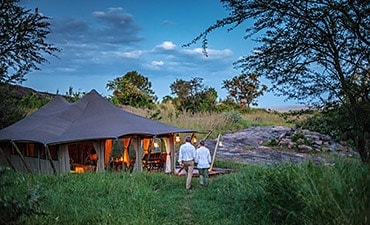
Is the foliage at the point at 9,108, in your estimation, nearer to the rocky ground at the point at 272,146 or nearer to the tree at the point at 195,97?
the rocky ground at the point at 272,146

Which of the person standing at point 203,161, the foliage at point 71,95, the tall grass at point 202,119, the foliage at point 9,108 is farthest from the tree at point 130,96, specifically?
the person standing at point 203,161

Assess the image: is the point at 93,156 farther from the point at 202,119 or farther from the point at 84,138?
the point at 202,119

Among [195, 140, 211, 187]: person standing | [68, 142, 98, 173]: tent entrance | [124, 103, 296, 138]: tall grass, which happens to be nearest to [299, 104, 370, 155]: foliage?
[195, 140, 211, 187]: person standing

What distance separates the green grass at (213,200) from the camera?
5.38 meters

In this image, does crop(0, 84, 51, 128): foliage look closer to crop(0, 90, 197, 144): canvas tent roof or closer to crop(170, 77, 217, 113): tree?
crop(0, 90, 197, 144): canvas tent roof

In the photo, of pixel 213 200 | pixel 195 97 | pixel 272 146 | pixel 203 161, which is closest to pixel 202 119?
pixel 272 146

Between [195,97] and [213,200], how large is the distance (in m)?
30.2

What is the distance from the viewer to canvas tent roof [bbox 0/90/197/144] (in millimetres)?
17219

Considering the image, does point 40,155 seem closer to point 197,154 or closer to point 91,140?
point 91,140

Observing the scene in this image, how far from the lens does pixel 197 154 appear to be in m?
14.5

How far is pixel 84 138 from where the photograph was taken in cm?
1686

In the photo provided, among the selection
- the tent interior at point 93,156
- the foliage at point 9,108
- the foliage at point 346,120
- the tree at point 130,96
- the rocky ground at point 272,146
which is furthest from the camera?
the tree at point 130,96

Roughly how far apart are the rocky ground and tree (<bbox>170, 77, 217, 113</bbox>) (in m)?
8.99

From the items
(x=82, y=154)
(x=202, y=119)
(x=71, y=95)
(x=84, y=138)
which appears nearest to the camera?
(x=84, y=138)
